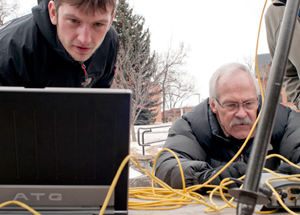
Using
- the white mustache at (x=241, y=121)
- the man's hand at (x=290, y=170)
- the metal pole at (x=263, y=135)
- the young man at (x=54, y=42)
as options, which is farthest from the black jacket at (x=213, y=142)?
the metal pole at (x=263, y=135)

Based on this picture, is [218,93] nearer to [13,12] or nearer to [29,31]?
[29,31]

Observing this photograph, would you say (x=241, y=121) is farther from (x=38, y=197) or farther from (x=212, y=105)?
(x=38, y=197)

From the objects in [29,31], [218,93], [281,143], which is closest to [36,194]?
[29,31]

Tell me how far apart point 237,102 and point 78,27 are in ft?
3.43

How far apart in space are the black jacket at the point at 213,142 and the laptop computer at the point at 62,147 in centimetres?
84

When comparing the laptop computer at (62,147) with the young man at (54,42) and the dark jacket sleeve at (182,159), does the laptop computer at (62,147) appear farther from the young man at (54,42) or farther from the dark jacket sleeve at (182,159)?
the young man at (54,42)

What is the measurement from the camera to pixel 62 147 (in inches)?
23.6

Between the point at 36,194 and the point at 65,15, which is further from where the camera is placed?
the point at 65,15

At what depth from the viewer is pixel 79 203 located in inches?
→ 24.5

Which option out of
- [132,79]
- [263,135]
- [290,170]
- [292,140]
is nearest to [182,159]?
[290,170]

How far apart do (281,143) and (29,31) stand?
67.1 inches

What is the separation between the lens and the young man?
134 centimetres

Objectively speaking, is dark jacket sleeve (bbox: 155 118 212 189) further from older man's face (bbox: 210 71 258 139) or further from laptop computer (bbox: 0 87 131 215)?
laptop computer (bbox: 0 87 131 215)

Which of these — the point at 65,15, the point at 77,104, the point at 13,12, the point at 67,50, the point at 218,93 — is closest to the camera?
the point at 77,104
